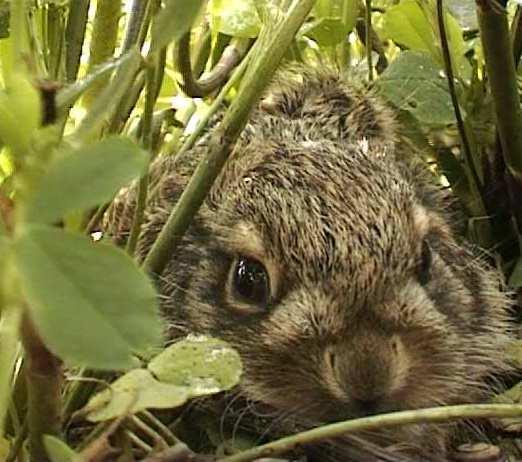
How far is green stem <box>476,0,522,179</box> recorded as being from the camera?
1.19 metres

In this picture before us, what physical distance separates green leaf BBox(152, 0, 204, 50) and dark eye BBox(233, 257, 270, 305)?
672mm

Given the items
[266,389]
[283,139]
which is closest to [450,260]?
[283,139]

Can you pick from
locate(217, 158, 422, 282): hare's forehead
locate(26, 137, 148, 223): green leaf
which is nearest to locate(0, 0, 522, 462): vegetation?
locate(26, 137, 148, 223): green leaf

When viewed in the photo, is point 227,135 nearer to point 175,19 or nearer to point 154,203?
point 175,19

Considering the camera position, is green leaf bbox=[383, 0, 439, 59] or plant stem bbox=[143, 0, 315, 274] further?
green leaf bbox=[383, 0, 439, 59]

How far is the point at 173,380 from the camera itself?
783mm

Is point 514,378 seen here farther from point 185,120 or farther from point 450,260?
point 185,120

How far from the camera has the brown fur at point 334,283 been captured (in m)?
1.14

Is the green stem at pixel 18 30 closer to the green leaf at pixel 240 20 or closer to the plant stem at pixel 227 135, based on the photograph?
the plant stem at pixel 227 135

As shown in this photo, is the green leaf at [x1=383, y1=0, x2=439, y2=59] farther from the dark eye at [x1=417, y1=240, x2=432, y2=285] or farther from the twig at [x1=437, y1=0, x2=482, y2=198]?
the dark eye at [x1=417, y1=240, x2=432, y2=285]

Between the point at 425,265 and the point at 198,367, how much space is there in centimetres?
60

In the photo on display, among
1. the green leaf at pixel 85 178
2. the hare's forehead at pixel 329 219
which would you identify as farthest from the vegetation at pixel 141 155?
the hare's forehead at pixel 329 219

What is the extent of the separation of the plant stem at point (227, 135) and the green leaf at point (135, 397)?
21 centimetres

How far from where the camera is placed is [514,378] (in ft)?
4.72
